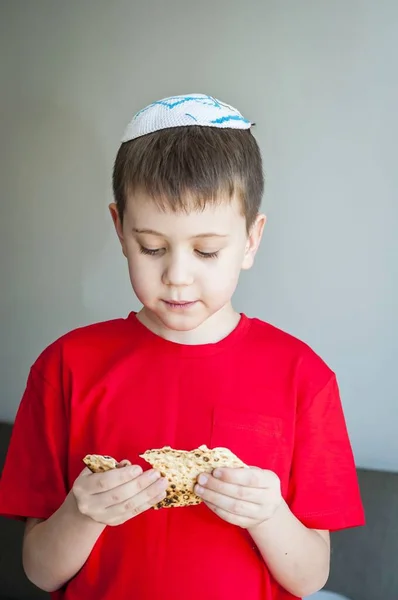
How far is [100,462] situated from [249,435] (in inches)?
9.5

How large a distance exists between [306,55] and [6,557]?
1582 mm

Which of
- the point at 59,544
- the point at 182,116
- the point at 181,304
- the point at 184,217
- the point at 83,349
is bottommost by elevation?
the point at 59,544

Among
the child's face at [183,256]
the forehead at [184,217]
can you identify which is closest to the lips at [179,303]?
the child's face at [183,256]

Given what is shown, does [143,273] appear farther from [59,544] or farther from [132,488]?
[59,544]

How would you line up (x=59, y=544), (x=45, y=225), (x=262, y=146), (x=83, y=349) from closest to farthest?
1. (x=59, y=544)
2. (x=83, y=349)
3. (x=262, y=146)
4. (x=45, y=225)

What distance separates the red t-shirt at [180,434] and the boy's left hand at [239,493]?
0.31ft

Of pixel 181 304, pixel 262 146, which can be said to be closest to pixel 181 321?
pixel 181 304

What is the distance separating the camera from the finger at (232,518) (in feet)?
3.24

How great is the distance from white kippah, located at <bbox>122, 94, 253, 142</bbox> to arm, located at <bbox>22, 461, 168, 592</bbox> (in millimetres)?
511

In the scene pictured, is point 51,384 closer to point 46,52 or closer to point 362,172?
point 362,172

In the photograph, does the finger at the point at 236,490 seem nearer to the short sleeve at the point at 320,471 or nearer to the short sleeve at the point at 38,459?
the short sleeve at the point at 320,471

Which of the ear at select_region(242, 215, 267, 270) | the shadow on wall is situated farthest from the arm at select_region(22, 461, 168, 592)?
the shadow on wall

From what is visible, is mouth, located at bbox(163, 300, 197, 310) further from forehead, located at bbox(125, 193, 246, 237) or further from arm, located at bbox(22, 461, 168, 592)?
arm, located at bbox(22, 461, 168, 592)

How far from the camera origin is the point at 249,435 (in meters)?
1.09
